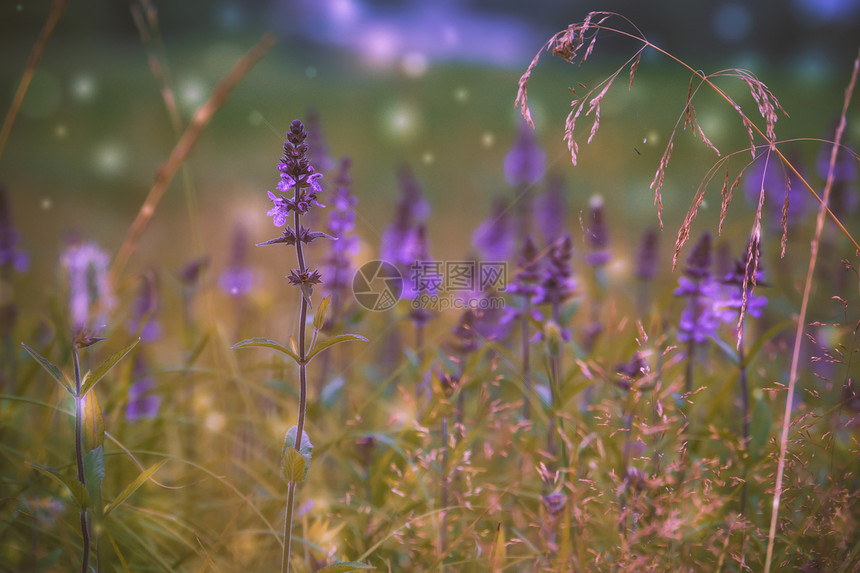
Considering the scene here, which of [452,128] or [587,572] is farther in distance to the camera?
[452,128]

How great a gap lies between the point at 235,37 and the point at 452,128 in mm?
3621

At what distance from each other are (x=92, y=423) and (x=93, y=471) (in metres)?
0.08

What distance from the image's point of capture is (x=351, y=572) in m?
1.10

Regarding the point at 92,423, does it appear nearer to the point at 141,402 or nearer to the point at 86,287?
the point at 86,287

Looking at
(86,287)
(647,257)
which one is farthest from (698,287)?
(86,287)

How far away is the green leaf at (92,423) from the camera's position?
993mm

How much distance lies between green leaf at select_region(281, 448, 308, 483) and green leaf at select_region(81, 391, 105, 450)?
0.32 m

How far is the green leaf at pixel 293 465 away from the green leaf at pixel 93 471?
0.30m

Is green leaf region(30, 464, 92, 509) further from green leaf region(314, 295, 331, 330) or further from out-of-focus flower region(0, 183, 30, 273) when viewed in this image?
out-of-focus flower region(0, 183, 30, 273)

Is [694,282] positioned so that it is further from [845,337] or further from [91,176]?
[91,176]

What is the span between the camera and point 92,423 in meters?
1.00

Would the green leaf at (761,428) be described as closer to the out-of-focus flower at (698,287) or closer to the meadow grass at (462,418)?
the meadow grass at (462,418)

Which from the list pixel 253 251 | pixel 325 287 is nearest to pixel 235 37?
pixel 253 251

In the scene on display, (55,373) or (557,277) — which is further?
(557,277)
